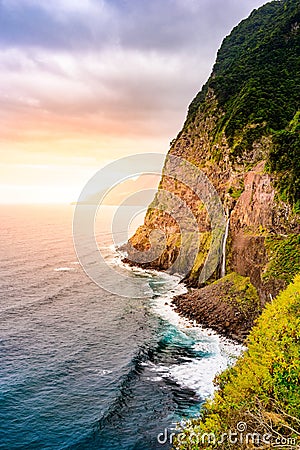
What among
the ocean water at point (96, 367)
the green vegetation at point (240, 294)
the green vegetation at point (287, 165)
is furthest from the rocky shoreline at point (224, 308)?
the green vegetation at point (287, 165)

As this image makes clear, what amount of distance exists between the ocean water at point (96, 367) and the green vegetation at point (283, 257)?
10.5 metres

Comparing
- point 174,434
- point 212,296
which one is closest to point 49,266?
point 212,296

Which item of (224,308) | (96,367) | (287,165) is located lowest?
(96,367)

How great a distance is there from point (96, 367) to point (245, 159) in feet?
146

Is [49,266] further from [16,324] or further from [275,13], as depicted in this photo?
[275,13]

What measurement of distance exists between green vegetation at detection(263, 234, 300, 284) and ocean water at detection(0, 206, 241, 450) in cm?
1048

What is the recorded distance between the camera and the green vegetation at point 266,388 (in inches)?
781

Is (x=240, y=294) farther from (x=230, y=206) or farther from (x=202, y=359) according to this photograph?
(x=230, y=206)

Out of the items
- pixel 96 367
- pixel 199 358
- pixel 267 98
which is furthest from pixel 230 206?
pixel 96 367

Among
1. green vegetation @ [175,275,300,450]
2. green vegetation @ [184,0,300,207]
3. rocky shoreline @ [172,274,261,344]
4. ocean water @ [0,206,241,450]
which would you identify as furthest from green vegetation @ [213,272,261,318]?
green vegetation @ [175,275,300,450]

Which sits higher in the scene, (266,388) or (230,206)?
(230,206)

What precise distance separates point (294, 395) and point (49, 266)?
69.2m

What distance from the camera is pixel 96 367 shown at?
3766 centimetres

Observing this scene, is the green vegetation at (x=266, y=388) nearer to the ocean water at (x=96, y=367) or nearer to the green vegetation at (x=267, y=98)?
the ocean water at (x=96, y=367)
